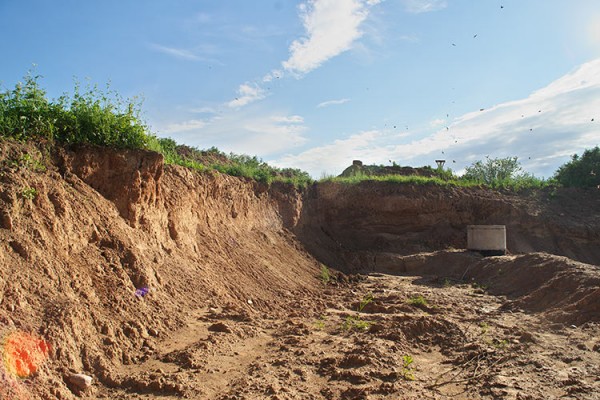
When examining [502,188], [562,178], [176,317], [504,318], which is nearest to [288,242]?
[504,318]

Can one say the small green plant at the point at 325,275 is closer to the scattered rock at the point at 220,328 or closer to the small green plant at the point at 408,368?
the scattered rock at the point at 220,328

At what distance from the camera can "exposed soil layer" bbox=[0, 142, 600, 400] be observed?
4656 millimetres

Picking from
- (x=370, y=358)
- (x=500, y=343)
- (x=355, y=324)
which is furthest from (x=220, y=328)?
(x=500, y=343)

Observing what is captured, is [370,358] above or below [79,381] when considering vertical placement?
below

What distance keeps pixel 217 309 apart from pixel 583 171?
2319 cm

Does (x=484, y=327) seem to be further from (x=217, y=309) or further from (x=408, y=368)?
(x=217, y=309)

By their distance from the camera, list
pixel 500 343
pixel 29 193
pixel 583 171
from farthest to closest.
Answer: pixel 583 171 < pixel 500 343 < pixel 29 193

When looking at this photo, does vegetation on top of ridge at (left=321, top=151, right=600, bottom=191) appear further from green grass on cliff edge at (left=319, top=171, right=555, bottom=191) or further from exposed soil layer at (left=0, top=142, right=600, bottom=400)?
exposed soil layer at (left=0, top=142, right=600, bottom=400)

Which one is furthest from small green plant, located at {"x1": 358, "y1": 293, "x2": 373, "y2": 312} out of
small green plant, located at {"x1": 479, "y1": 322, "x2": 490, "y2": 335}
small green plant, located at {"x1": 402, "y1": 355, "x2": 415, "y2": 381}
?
small green plant, located at {"x1": 402, "y1": 355, "x2": 415, "y2": 381}

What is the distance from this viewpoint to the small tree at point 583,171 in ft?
78.0

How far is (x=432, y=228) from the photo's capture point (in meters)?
19.8

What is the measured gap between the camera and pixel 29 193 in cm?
542

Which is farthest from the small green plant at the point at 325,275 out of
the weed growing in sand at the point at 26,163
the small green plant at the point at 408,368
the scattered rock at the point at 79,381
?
the scattered rock at the point at 79,381

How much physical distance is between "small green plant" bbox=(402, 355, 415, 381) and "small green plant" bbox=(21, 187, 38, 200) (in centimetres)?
470
